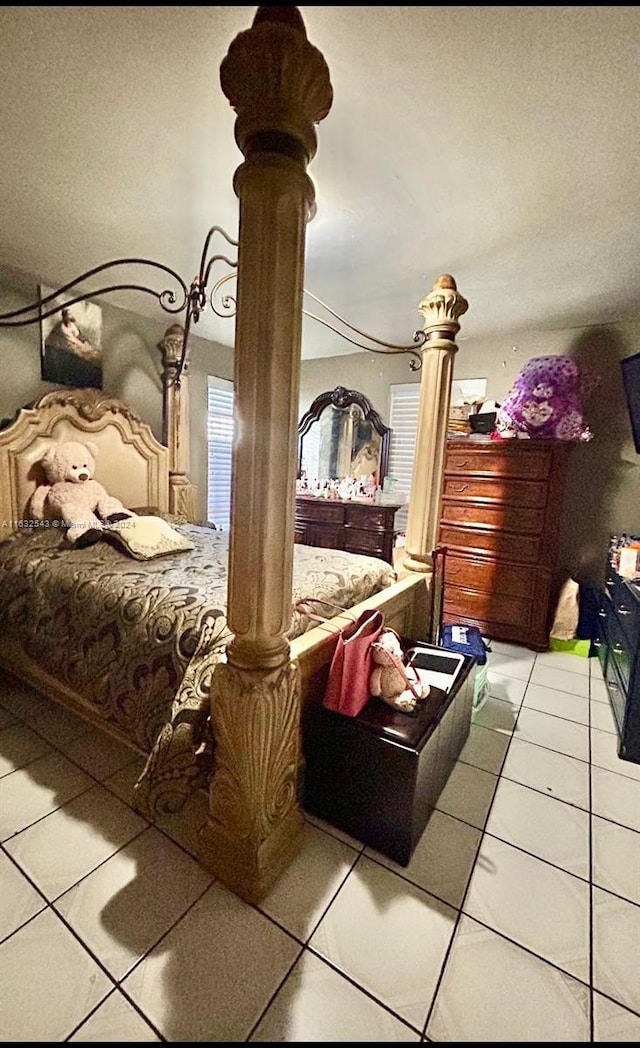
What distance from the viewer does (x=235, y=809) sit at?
3.84ft

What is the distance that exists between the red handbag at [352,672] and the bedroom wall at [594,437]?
2467mm

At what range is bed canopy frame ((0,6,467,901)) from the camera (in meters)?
0.86

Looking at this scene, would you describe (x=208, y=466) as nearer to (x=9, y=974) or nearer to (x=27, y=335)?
(x=27, y=335)

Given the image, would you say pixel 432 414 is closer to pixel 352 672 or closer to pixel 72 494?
pixel 352 672

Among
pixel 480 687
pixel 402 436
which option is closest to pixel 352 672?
pixel 480 687

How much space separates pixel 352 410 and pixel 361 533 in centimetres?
122

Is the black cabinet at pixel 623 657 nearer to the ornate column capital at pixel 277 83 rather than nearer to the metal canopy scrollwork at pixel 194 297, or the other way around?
the metal canopy scrollwork at pixel 194 297

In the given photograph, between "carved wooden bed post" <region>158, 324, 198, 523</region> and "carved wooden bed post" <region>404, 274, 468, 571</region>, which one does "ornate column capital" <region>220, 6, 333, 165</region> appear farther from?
"carved wooden bed post" <region>158, 324, 198, 523</region>

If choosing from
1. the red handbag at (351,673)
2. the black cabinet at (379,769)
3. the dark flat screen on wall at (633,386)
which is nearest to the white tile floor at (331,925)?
the black cabinet at (379,769)

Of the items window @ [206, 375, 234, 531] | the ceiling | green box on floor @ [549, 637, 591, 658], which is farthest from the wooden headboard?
green box on floor @ [549, 637, 591, 658]

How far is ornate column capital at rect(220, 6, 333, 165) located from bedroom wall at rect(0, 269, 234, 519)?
75.0 inches

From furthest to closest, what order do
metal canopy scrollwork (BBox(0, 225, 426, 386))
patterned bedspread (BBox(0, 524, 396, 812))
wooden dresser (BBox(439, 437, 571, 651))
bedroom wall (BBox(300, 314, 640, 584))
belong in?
bedroom wall (BBox(300, 314, 640, 584))
wooden dresser (BBox(439, 437, 571, 651))
metal canopy scrollwork (BBox(0, 225, 426, 386))
patterned bedspread (BBox(0, 524, 396, 812))

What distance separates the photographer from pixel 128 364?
10.3 ft

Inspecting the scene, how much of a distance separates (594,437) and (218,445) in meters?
3.14
